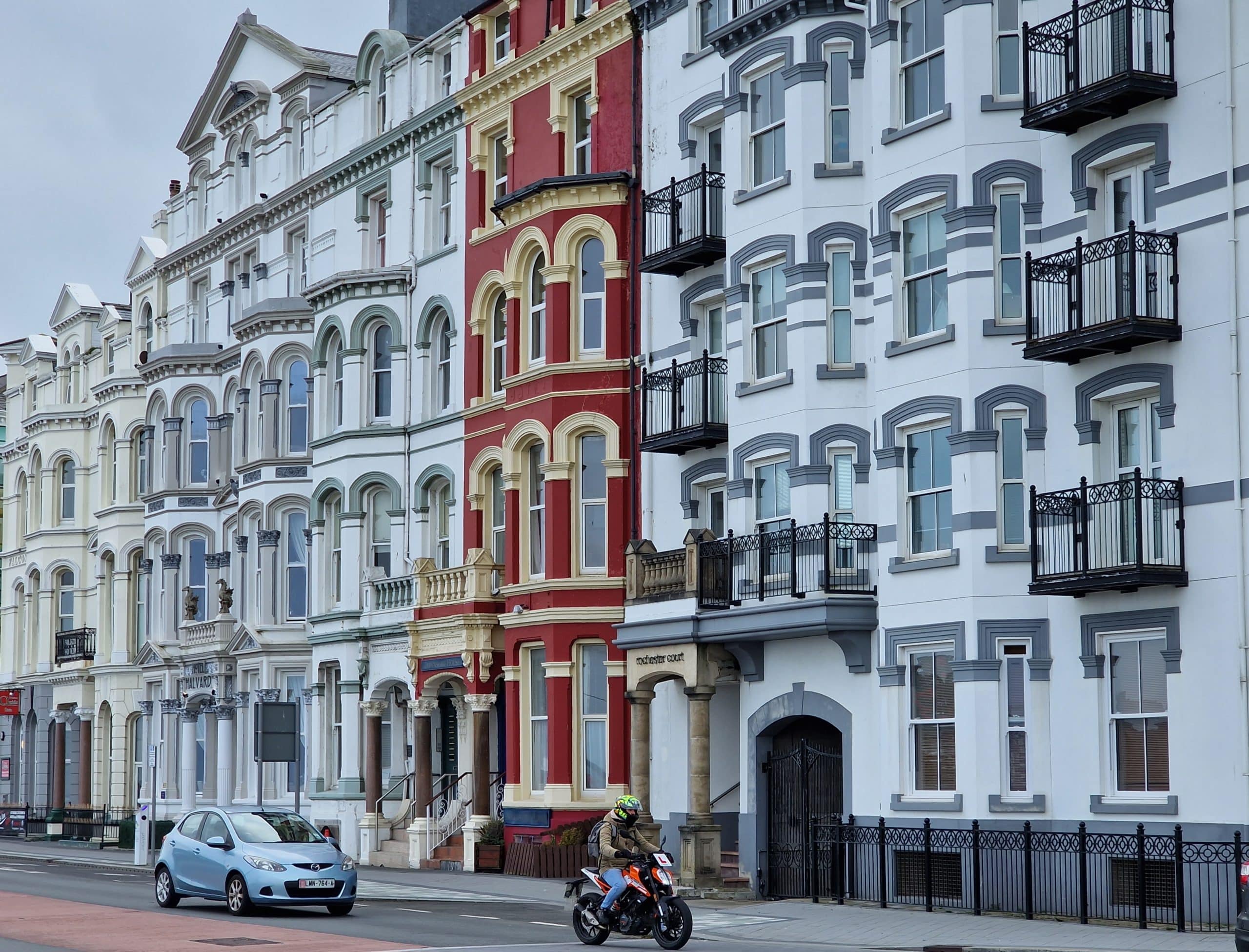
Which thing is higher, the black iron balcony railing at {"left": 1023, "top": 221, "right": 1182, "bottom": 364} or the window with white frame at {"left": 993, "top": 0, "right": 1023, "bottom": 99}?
the window with white frame at {"left": 993, "top": 0, "right": 1023, "bottom": 99}

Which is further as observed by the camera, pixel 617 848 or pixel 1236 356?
pixel 1236 356

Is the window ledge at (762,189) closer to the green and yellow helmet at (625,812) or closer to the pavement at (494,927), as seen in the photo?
the pavement at (494,927)

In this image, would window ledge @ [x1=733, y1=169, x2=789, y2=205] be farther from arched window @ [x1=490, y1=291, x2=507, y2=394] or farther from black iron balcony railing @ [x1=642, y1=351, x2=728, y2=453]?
arched window @ [x1=490, y1=291, x2=507, y2=394]

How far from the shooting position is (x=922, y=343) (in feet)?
89.9

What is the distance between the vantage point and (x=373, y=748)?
4050cm

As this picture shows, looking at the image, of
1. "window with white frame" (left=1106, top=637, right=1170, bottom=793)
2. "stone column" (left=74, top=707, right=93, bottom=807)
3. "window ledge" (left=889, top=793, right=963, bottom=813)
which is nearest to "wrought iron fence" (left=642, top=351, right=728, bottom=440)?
"window ledge" (left=889, top=793, right=963, bottom=813)

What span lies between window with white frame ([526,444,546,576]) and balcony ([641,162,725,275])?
4.74 m

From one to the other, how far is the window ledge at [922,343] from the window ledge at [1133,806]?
6702mm

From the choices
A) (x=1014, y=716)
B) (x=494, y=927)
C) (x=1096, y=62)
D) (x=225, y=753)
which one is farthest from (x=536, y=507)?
(x=225, y=753)

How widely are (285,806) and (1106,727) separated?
24898mm

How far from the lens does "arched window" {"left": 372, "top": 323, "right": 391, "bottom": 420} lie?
42.0 m

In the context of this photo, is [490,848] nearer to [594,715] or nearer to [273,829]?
[594,715]

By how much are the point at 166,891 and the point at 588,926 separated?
329 inches

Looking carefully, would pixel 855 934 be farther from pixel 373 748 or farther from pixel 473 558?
pixel 373 748
